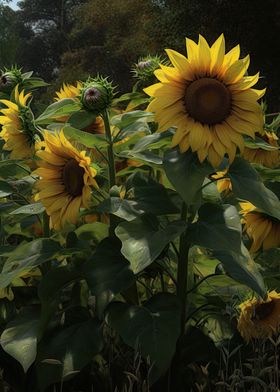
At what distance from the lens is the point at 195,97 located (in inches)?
73.2

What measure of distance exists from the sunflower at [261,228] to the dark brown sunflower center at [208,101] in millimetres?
380

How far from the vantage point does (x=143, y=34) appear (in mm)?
21641

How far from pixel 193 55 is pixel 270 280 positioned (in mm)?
705

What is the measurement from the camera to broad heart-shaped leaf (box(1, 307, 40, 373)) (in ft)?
5.97

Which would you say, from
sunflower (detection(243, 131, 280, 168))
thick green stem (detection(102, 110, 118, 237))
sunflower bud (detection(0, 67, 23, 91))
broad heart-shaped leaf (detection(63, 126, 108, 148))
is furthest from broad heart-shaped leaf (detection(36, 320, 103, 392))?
sunflower bud (detection(0, 67, 23, 91))

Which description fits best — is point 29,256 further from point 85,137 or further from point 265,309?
point 265,309

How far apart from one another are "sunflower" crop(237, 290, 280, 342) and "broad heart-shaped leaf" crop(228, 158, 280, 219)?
254 mm

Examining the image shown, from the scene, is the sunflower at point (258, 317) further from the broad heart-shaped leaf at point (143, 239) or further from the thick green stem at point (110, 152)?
the thick green stem at point (110, 152)

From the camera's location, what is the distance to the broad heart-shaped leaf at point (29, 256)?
1.85 metres

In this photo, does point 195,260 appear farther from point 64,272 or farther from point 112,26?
point 112,26

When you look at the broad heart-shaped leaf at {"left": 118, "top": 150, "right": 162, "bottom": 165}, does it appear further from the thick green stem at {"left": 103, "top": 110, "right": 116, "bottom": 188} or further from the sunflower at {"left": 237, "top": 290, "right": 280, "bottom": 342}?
the sunflower at {"left": 237, "top": 290, "right": 280, "bottom": 342}

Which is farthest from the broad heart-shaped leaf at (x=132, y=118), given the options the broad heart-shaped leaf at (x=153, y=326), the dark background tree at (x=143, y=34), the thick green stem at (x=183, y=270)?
the dark background tree at (x=143, y=34)

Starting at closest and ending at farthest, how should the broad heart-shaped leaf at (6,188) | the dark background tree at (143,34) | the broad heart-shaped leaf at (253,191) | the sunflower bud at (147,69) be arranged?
the broad heart-shaped leaf at (253,191) < the broad heart-shaped leaf at (6,188) < the sunflower bud at (147,69) < the dark background tree at (143,34)

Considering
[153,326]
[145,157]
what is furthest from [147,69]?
[153,326]
